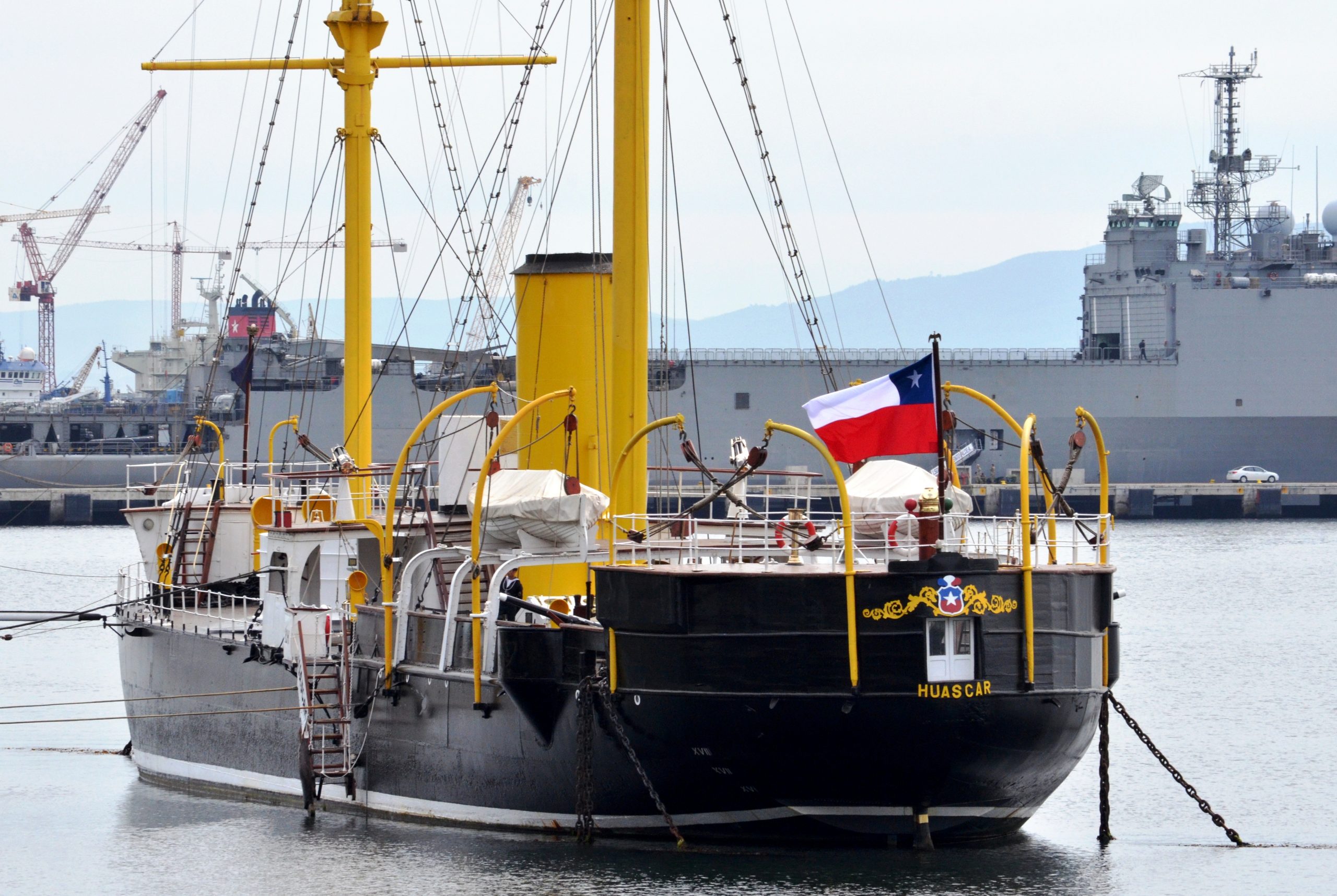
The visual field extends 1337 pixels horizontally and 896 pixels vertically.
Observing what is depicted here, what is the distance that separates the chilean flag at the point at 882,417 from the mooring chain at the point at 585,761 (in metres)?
3.57

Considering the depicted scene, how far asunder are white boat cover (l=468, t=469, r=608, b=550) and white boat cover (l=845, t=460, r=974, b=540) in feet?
9.87

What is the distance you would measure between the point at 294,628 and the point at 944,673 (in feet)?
29.3

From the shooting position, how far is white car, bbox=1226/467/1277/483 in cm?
9338

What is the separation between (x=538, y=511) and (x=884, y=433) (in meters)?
3.96

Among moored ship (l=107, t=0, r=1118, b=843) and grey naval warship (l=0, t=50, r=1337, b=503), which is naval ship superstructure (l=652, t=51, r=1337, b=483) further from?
moored ship (l=107, t=0, r=1118, b=843)

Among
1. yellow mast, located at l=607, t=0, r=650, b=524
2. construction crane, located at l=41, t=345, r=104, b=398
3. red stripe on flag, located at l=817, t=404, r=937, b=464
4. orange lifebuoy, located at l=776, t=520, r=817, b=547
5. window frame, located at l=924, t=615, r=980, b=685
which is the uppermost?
construction crane, located at l=41, t=345, r=104, b=398

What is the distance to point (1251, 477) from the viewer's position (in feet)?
307

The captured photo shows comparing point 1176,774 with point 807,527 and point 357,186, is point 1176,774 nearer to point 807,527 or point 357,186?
point 807,527

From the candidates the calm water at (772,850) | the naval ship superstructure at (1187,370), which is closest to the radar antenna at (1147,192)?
the naval ship superstructure at (1187,370)

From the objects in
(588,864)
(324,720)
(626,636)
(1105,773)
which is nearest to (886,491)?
(1105,773)

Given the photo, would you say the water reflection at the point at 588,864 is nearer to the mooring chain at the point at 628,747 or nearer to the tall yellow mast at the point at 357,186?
the mooring chain at the point at 628,747

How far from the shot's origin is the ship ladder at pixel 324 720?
21.0 m

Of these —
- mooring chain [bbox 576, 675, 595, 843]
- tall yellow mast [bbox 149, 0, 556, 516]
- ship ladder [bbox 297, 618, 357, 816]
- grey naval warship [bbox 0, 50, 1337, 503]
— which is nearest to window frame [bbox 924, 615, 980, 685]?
mooring chain [bbox 576, 675, 595, 843]

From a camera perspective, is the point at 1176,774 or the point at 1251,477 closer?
the point at 1176,774
